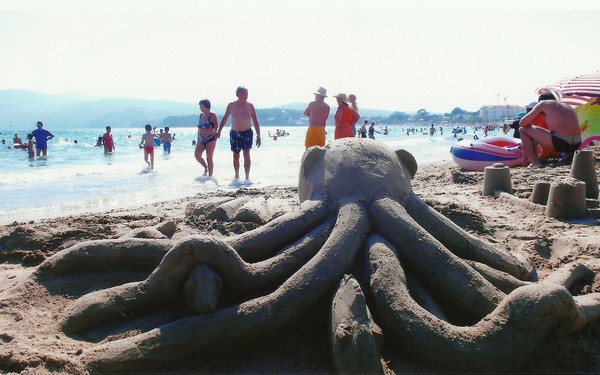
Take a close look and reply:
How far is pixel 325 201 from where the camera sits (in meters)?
3.27

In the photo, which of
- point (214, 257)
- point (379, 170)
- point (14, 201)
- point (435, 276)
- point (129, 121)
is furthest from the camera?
point (129, 121)

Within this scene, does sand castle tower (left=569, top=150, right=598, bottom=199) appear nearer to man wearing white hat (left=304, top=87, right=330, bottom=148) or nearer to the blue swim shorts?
man wearing white hat (left=304, top=87, right=330, bottom=148)

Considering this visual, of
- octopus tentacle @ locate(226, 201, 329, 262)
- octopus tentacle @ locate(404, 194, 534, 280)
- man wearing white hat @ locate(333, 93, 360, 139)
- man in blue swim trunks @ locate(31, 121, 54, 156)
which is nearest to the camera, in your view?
octopus tentacle @ locate(226, 201, 329, 262)

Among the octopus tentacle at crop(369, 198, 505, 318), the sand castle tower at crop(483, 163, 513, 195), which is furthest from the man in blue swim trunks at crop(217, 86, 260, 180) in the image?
the octopus tentacle at crop(369, 198, 505, 318)

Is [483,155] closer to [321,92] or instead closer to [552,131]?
[552,131]

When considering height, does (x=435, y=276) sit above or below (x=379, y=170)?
below

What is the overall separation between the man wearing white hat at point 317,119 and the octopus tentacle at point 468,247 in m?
5.56

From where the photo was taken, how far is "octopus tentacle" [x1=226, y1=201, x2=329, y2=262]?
119 inches

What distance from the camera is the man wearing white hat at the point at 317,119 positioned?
8766 mm

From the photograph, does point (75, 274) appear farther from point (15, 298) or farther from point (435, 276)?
point (435, 276)

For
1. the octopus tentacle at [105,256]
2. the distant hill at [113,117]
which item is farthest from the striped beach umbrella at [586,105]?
the distant hill at [113,117]

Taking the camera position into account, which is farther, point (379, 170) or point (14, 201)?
point (14, 201)

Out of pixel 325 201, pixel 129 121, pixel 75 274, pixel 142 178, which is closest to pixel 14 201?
pixel 142 178

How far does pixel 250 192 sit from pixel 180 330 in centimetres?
497
